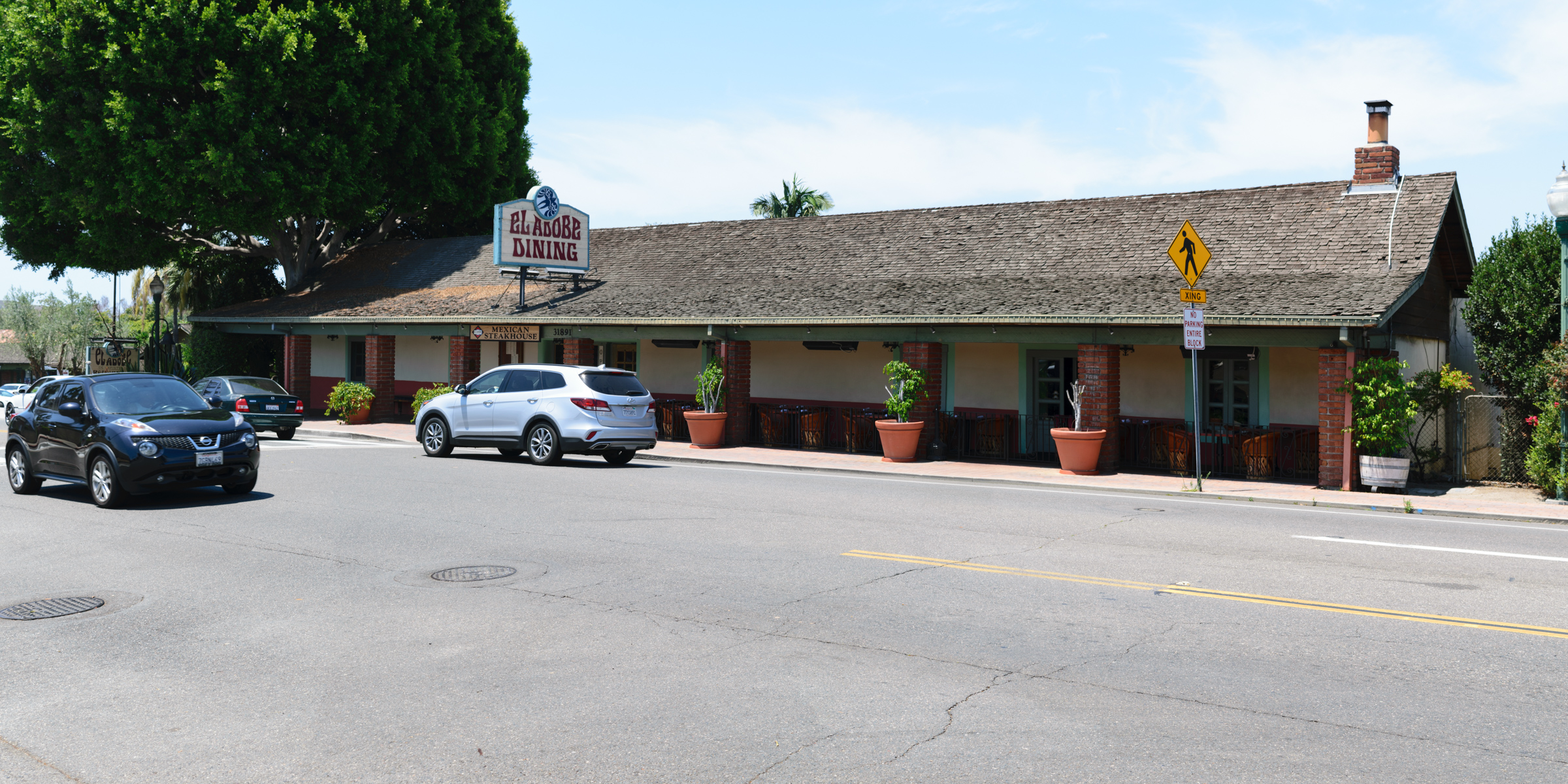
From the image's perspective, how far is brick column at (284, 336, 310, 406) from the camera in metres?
32.5

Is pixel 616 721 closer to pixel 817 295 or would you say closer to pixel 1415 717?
pixel 1415 717

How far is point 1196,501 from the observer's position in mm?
14672

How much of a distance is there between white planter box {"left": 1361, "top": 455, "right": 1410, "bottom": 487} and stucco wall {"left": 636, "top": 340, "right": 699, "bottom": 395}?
14.7 meters

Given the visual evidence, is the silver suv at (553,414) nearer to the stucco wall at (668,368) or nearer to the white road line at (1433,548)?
the stucco wall at (668,368)

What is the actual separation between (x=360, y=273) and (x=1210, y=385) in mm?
27170

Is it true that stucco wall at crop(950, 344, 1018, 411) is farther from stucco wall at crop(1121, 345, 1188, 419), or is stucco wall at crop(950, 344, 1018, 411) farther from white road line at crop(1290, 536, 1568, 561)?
white road line at crop(1290, 536, 1568, 561)

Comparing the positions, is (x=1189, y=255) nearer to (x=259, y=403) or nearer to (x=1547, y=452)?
(x=1547, y=452)

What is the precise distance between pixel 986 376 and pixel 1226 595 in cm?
1422

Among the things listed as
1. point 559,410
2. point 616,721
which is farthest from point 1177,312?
point 616,721

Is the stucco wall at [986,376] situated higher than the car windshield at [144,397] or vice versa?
the stucco wall at [986,376]

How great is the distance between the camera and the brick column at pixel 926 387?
2050 cm

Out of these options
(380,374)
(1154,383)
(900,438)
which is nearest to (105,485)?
(900,438)

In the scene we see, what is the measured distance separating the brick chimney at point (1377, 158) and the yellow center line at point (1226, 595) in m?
15.3

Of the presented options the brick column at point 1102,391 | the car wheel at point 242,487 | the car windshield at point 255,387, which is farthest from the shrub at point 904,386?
the car windshield at point 255,387
